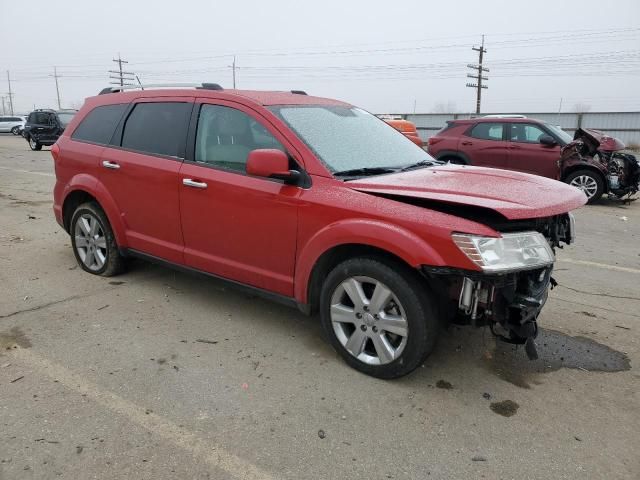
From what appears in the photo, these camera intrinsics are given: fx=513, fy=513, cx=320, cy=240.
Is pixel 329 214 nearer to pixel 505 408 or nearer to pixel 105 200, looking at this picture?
pixel 505 408

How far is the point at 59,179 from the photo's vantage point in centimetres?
517

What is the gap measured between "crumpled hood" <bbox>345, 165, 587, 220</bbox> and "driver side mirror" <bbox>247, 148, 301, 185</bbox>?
0.42 metres

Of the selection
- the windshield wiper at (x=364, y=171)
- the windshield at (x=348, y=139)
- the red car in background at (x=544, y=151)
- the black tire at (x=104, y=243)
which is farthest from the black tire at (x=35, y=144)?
the windshield wiper at (x=364, y=171)

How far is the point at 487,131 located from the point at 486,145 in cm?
37

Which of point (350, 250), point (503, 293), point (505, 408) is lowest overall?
point (505, 408)

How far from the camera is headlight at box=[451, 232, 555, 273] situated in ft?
8.77

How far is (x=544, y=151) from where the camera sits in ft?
34.1

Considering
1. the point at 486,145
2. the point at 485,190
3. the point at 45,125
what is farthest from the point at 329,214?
the point at 45,125

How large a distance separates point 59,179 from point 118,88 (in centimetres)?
109

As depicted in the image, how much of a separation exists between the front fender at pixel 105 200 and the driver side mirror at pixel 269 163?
6.28 ft

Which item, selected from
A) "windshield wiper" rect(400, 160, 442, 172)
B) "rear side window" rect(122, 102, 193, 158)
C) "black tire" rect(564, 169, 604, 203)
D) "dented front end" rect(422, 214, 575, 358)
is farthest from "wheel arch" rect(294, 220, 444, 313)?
"black tire" rect(564, 169, 604, 203)

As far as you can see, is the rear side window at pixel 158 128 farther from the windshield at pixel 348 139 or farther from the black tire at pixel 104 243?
the windshield at pixel 348 139

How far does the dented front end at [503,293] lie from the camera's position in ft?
9.05

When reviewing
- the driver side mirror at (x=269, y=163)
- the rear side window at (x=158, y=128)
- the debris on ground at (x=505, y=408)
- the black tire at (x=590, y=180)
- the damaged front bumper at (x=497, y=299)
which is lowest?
the debris on ground at (x=505, y=408)
